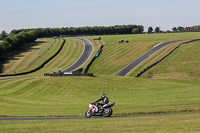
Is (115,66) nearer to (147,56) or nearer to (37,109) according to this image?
(147,56)

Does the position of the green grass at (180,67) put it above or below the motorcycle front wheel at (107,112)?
below

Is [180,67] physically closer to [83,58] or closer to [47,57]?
[83,58]

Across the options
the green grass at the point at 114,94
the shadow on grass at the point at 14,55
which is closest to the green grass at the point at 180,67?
the green grass at the point at 114,94

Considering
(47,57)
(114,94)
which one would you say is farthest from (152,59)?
(114,94)

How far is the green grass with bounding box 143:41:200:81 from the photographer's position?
262ft

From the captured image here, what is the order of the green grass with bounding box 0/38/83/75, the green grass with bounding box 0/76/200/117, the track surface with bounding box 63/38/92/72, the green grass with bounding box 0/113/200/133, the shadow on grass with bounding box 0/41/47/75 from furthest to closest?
the shadow on grass with bounding box 0/41/47/75 → the green grass with bounding box 0/38/83/75 → the track surface with bounding box 63/38/92/72 → the green grass with bounding box 0/76/200/117 → the green grass with bounding box 0/113/200/133

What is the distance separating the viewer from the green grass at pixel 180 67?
80.0 meters

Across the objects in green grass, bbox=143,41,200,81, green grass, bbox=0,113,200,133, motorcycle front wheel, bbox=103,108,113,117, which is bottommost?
green grass, bbox=143,41,200,81

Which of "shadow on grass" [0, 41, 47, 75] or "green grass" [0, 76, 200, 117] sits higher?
"shadow on grass" [0, 41, 47, 75]

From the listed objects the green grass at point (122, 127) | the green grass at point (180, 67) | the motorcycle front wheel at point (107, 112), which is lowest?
the green grass at point (180, 67)

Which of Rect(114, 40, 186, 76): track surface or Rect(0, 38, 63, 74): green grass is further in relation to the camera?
Rect(0, 38, 63, 74): green grass

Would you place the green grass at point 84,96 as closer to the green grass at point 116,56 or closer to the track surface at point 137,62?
the track surface at point 137,62

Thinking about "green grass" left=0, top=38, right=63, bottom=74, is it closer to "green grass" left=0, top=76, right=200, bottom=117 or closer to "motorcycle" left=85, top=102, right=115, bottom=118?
"green grass" left=0, top=76, right=200, bottom=117

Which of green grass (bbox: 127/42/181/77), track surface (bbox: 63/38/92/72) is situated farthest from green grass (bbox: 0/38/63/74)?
green grass (bbox: 127/42/181/77)
